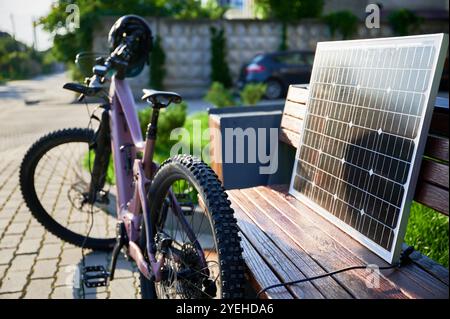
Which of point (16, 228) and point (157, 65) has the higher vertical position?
point (157, 65)

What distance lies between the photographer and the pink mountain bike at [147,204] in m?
1.86

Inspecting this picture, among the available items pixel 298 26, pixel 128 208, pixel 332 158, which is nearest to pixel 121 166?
pixel 128 208

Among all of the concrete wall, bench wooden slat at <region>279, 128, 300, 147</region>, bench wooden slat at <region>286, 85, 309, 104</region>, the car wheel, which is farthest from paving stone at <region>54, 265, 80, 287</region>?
the concrete wall

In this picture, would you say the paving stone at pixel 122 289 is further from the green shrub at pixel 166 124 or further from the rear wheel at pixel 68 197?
the green shrub at pixel 166 124

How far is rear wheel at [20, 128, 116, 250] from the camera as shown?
11.5 ft

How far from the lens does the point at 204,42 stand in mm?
15609

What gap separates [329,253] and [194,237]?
66cm

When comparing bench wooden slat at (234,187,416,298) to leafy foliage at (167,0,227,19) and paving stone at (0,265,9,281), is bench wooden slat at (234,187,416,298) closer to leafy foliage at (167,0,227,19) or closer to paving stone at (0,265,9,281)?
paving stone at (0,265,9,281)

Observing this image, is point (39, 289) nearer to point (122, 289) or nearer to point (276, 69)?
point (122, 289)

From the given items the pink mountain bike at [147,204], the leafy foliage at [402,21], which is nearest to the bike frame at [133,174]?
the pink mountain bike at [147,204]

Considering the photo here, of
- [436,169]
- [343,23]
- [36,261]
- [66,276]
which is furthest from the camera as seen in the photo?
[343,23]

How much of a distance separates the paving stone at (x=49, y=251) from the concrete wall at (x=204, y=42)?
11.3 m

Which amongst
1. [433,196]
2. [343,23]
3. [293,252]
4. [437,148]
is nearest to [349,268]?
[293,252]
